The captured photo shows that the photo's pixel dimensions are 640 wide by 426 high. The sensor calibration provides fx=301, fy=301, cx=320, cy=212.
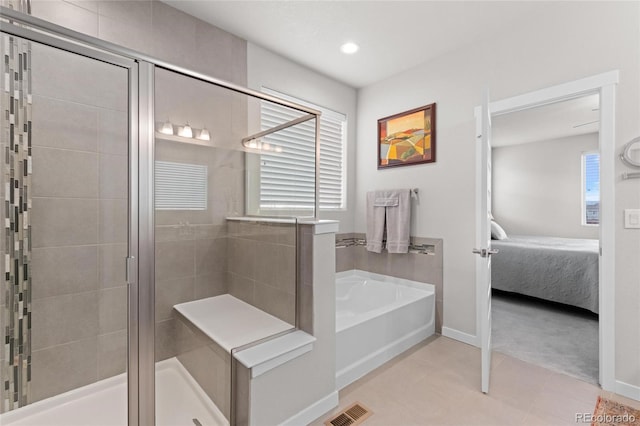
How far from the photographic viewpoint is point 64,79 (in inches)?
53.1

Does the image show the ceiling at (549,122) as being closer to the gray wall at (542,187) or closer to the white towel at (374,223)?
the gray wall at (542,187)

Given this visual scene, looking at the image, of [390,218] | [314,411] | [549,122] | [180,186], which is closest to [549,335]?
[390,218]

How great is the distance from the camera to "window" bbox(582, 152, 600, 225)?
16.1ft

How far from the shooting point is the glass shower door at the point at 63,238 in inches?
51.3

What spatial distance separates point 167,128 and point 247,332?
3.76 feet

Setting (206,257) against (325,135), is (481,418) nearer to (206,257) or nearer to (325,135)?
(206,257)

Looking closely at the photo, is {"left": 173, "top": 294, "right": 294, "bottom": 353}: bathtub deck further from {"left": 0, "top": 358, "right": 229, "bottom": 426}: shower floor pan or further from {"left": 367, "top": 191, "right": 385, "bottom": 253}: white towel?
{"left": 367, "top": 191, "right": 385, "bottom": 253}: white towel

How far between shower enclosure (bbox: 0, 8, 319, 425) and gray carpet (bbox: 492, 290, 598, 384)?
6.95ft

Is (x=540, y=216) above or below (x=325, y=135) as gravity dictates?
below

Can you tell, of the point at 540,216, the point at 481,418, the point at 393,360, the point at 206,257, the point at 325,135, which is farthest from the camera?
→ the point at 540,216

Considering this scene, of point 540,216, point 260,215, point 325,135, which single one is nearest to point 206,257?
point 260,215

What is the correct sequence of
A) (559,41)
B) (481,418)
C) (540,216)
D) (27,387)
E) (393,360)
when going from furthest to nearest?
(540,216), (393,360), (559,41), (481,418), (27,387)

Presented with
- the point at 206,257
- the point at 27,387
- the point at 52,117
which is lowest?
the point at 27,387

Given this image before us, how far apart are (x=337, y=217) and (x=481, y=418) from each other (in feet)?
6.99
